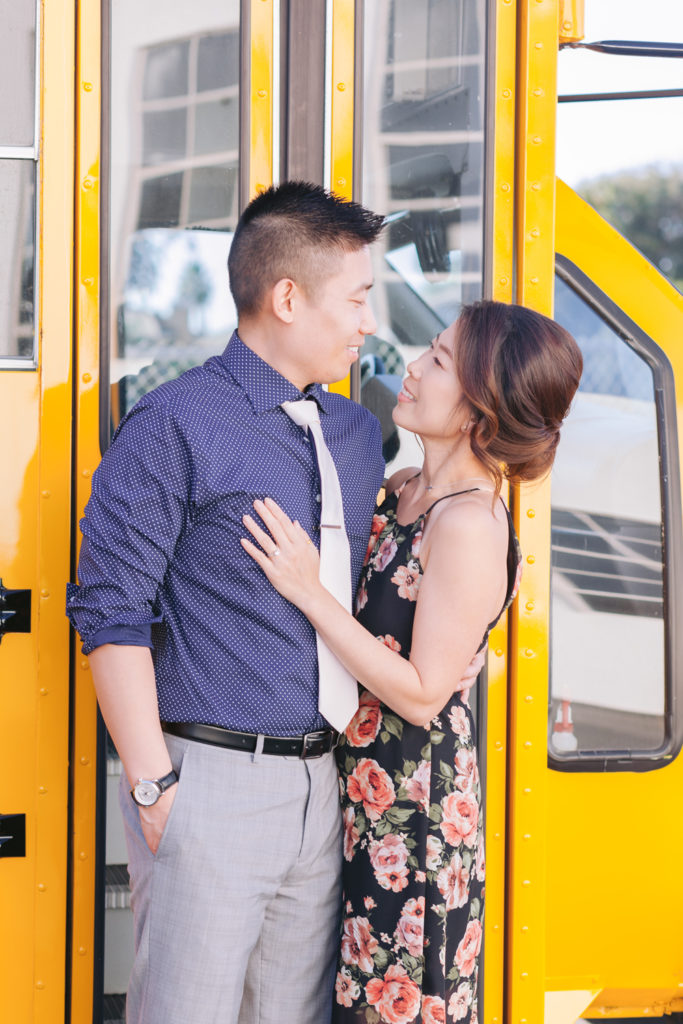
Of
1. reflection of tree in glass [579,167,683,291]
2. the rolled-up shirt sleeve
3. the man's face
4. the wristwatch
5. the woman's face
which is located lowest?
the wristwatch

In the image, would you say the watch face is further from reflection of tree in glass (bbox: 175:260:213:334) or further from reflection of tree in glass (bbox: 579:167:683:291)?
reflection of tree in glass (bbox: 579:167:683:291)

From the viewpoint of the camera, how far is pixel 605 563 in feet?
7.70

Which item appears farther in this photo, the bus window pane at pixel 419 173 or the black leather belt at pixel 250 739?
the bus window pane at pixel 419 173

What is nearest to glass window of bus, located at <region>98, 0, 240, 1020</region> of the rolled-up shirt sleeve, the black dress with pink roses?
the rolled-up shirt sleeve

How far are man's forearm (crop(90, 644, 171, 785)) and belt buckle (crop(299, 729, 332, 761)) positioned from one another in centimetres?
21

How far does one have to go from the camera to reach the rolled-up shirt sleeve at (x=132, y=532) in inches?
53.9

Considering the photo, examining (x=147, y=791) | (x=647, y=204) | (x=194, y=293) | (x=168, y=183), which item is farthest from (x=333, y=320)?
(x=647, y=204)

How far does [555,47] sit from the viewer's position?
186 cm

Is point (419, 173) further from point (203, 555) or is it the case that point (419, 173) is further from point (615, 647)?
point (615, 647)

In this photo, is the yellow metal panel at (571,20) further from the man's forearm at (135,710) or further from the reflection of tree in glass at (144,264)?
the man's forearm at (135,710)

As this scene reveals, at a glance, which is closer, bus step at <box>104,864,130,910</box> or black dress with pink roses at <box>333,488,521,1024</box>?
black dress with pink roses at <box>333,488,521,1024</box>

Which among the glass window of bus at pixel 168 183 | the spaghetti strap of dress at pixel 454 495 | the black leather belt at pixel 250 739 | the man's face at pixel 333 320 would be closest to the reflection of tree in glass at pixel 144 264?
the glass window of bus at pixel 168 183

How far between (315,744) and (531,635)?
1.88 feet

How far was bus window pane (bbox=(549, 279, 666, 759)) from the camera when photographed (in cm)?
232
